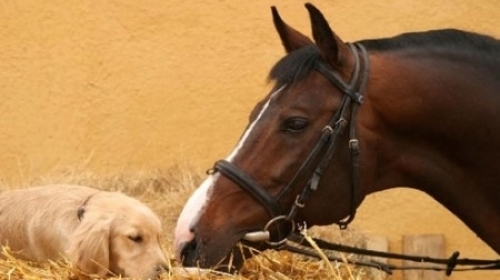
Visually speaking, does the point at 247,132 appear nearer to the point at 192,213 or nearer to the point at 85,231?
the point at 192,213

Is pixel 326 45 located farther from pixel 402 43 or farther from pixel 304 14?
pixel 304 14

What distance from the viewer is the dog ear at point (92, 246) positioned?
5.46 metres

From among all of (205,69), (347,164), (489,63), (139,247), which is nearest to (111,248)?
(139,247)

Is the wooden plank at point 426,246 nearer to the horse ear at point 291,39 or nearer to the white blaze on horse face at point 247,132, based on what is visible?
the horse ear at point 291,39

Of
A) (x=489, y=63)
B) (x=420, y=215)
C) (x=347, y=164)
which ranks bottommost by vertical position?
(x=420, y=215)

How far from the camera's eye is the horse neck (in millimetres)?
4656

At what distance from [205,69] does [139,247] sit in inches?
123

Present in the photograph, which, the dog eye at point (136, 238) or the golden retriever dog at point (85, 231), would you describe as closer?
the golden retriever dog at point (85, 231)

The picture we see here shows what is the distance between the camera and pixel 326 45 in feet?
15.2

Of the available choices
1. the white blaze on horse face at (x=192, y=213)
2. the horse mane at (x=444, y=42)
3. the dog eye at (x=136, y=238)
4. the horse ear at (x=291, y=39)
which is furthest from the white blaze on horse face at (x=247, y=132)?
the dog eye at (x=136, y=238)

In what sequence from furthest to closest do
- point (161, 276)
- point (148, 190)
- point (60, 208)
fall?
point (148, 190) < point (60, 208) < point (161, 276)

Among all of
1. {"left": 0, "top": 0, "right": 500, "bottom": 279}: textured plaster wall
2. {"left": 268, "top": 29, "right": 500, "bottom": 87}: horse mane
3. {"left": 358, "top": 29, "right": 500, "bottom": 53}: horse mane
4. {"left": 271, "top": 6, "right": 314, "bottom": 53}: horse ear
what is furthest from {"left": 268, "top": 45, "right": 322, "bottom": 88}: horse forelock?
{"left": 0, "top": 0, "right": 500, "bottom": 279}: textured plaster wall

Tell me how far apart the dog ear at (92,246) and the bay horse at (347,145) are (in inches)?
38.0

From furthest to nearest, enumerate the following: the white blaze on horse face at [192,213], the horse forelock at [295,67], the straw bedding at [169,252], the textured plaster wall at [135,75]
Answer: the textured plaster wall at [135,75], the straw bedding at [169,252], the horse forelock at [295,67], the white blaze on horse face at [192,213]
